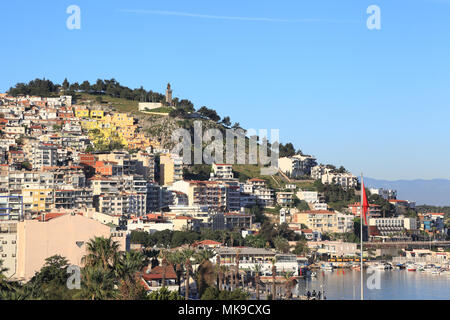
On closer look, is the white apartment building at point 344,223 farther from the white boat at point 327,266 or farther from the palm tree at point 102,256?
the palm tree at point 102,256

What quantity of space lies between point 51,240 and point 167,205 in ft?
97.0

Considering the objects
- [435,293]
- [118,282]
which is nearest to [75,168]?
[435,293]

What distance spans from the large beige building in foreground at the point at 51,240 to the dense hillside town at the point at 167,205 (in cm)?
5

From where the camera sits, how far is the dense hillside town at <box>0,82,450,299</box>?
118 ft

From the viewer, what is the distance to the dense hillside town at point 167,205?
3588 cm

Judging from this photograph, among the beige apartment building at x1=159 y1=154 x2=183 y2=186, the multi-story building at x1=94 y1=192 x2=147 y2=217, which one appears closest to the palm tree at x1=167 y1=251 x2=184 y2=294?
the multi-story building at x1=94 y1=192 x2=147 y2=217

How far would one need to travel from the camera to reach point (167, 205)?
211 ft

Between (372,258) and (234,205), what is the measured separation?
12.0 meters

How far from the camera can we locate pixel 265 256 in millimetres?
50969

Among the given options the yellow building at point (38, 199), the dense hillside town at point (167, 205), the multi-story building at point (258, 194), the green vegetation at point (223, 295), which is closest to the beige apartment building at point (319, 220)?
the dense hillside town at point (167, 205)

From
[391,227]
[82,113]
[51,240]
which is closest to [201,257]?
[51,240]

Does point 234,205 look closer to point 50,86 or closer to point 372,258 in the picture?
point 372,258

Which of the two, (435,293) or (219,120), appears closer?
(435,293)

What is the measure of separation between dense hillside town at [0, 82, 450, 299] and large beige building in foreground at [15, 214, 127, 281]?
5 cm
